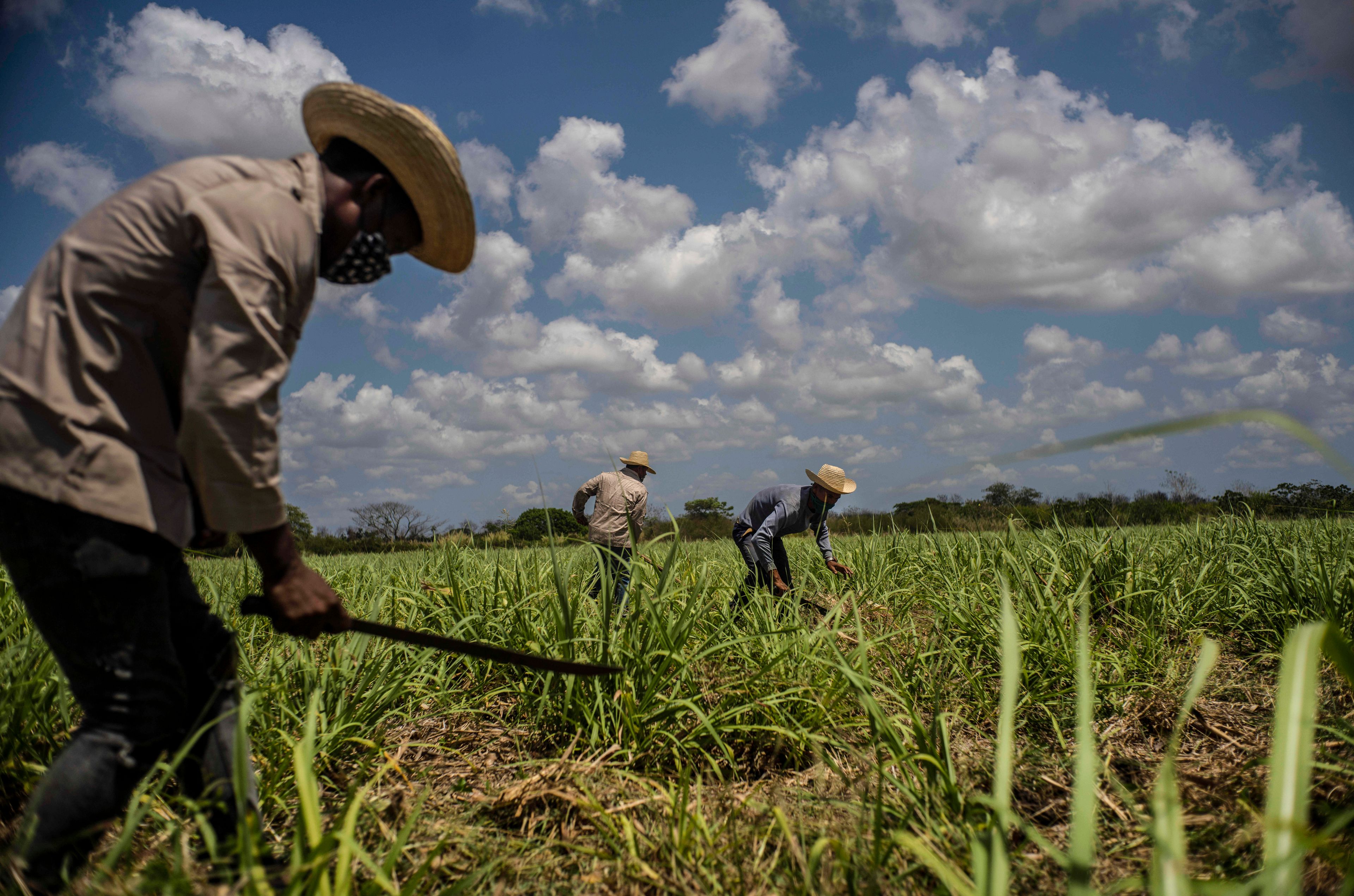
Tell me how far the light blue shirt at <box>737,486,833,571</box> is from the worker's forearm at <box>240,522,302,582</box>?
434 cm

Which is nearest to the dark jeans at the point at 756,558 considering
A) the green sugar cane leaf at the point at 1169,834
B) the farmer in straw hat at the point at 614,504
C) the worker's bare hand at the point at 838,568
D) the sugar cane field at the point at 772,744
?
the worker's bare hand at the point at 838,568

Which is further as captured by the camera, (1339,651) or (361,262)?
(361,262)

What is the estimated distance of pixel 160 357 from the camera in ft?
4.72

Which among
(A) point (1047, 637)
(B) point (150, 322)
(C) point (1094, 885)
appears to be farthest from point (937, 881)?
(B) point (150, 322)

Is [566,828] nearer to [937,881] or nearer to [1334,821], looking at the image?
[937,881]

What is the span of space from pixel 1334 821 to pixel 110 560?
83.3 inches

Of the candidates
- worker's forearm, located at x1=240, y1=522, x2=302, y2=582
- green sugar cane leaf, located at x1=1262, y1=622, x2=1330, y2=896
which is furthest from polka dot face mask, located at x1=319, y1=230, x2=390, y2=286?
green sugar cane leaf, located at x1=1262, y1=622, x2=1330, y2=896

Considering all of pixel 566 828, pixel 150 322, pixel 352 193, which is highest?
pixel 352 193

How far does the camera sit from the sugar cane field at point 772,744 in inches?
52.6

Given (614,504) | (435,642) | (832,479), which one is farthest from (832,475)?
(435,642)

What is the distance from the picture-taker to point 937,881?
5.32 ft

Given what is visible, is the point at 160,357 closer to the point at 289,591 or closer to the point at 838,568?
the point at 289,591

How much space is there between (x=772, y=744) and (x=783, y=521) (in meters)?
3.41

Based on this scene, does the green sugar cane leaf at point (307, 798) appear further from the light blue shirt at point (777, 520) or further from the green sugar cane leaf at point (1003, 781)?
the light blue shirt at point (777, 520)
